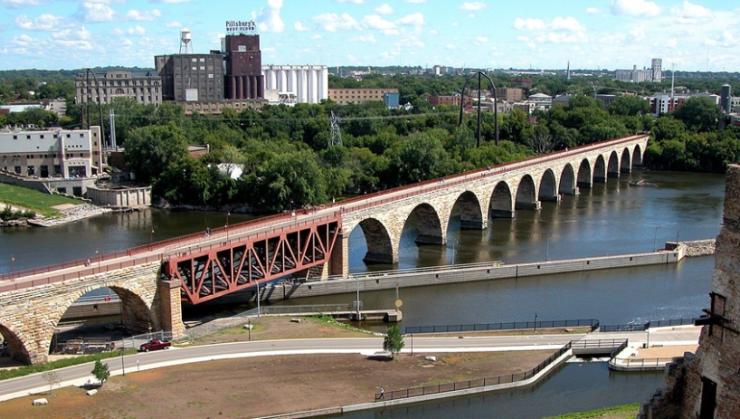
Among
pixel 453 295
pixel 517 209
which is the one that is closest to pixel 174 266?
pixel 453 295

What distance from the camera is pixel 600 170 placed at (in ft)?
318

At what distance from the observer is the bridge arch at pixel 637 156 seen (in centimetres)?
10762

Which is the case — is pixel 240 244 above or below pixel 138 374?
above

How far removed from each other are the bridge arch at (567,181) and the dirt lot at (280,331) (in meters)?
52.9

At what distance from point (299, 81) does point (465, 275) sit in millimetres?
138236

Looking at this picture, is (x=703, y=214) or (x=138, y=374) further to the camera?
(x=703, y=214)

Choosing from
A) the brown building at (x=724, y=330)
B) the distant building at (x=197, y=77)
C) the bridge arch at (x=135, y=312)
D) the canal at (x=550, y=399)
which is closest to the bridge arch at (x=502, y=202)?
the canal at (x=550, y=399)

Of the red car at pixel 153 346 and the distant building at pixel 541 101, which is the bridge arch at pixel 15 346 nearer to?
the red car at pixel 153 346

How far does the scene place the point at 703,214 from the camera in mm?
71500

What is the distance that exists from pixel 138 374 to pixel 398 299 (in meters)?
17.4

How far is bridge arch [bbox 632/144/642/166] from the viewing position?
107625 mm

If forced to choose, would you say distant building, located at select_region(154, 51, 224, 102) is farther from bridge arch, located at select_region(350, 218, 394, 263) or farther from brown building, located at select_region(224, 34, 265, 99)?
bridge arch, located at select_region(350, 218, 394, 263)

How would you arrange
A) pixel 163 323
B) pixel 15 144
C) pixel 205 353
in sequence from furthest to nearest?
pixel 15 144
pixel 163 323
pixel 205 353

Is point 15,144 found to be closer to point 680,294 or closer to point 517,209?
point 517,209
